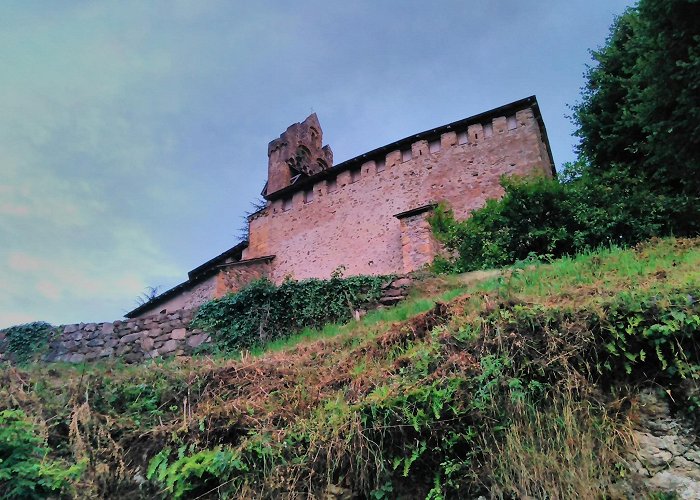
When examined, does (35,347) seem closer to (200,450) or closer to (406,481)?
(200,450)

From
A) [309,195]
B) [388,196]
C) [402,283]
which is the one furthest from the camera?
[309,195]

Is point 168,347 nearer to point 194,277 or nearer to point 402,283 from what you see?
point 402,283

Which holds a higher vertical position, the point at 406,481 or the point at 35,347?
the point at 35,347

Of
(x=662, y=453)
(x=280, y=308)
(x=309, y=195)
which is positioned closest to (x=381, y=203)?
(x=309, y=195)

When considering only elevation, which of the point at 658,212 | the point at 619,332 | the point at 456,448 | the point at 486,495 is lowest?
the point at 486,495

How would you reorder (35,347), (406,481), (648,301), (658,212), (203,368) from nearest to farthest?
1. (406,481)
2. (648,301)
3. (203,368)
4. (658,212)
5. (35,347)

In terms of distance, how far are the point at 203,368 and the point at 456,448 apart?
286 cm

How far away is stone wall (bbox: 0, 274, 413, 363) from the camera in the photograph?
10016 mm

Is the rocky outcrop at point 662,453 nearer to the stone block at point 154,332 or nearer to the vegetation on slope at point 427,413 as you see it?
the vegetation on slope at point 427,413

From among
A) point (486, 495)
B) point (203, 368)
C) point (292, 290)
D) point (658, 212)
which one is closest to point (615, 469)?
point (486, 495)

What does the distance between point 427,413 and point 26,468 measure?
308cm

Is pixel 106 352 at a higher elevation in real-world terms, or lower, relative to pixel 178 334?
lower

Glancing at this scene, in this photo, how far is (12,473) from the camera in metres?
3.99

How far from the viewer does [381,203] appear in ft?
55.8
